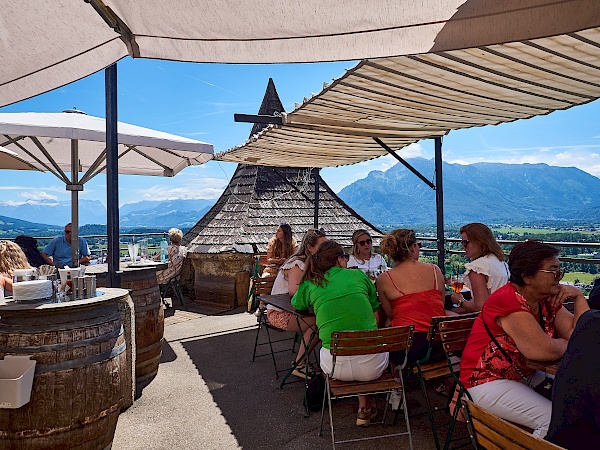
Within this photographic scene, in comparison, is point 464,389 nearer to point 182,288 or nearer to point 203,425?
point 203,425

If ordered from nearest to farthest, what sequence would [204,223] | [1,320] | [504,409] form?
1. [504,409]
2. [1,320]
3. [204,223]

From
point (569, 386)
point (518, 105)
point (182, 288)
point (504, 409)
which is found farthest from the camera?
point (182, 288)

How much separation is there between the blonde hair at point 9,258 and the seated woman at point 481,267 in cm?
408

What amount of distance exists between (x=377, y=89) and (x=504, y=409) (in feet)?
9.49

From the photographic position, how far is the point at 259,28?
2344mm

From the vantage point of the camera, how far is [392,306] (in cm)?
363

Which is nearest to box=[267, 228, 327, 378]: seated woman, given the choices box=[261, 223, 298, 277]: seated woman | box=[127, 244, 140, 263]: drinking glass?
box=[127, 244, 140, 263]: drinking glass

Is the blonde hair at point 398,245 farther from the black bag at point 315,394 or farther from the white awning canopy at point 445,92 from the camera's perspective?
the white awning canopy at point 445,92

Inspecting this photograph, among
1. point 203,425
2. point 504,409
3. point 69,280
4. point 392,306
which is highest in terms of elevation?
point 69,280

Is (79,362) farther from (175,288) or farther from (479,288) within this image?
(175,288)

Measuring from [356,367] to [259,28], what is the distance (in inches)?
93.5

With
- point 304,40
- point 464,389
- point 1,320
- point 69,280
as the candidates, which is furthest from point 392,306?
point 1,320

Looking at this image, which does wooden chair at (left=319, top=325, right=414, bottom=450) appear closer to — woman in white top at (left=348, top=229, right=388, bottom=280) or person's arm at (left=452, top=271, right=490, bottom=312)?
person's arm at (left=452, top=271, right=490, bottom=312)

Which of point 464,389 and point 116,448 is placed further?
point 116,448
